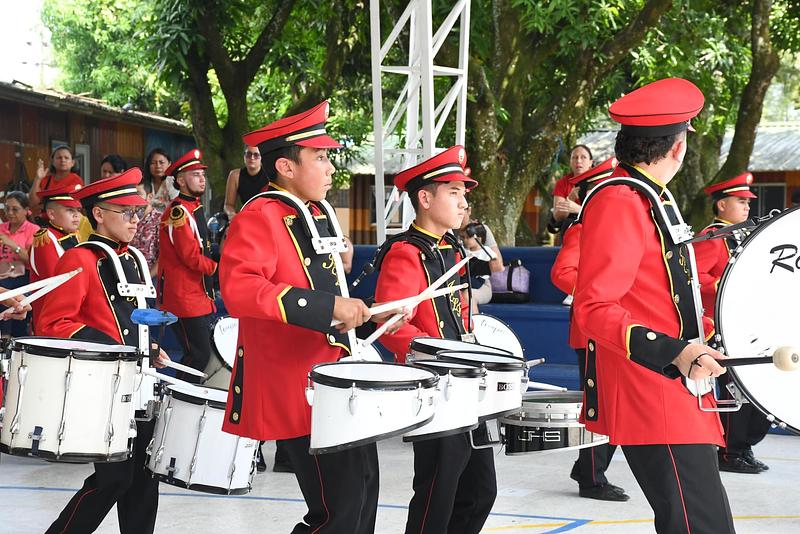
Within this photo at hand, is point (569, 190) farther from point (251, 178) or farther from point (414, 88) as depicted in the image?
point (251, 178)

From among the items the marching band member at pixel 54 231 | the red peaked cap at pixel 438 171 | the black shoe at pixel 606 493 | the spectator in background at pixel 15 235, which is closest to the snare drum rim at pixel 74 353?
the red peaked cap at pixel 438 171

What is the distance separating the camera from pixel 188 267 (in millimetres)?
7980

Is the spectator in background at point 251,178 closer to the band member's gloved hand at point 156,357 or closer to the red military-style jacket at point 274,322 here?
the band member's gloved hand at point 156,357

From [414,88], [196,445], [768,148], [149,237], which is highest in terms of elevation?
[768,148]

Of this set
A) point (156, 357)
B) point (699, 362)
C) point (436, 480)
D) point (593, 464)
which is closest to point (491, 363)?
point (436, 480)

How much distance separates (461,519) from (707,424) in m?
1.59

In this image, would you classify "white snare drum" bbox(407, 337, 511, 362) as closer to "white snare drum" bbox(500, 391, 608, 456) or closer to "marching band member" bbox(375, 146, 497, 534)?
"marching band member" bbox(375, 146, 497, 534)

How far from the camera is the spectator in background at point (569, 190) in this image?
844 cm

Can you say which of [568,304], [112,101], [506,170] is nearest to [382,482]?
[568,304]

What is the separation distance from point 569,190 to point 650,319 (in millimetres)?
5581

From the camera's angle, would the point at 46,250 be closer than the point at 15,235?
Yes

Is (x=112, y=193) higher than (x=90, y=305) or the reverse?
higher

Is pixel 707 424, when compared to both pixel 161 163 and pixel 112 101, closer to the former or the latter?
pixel 161 163

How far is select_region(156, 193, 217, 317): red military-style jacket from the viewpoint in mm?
7902
